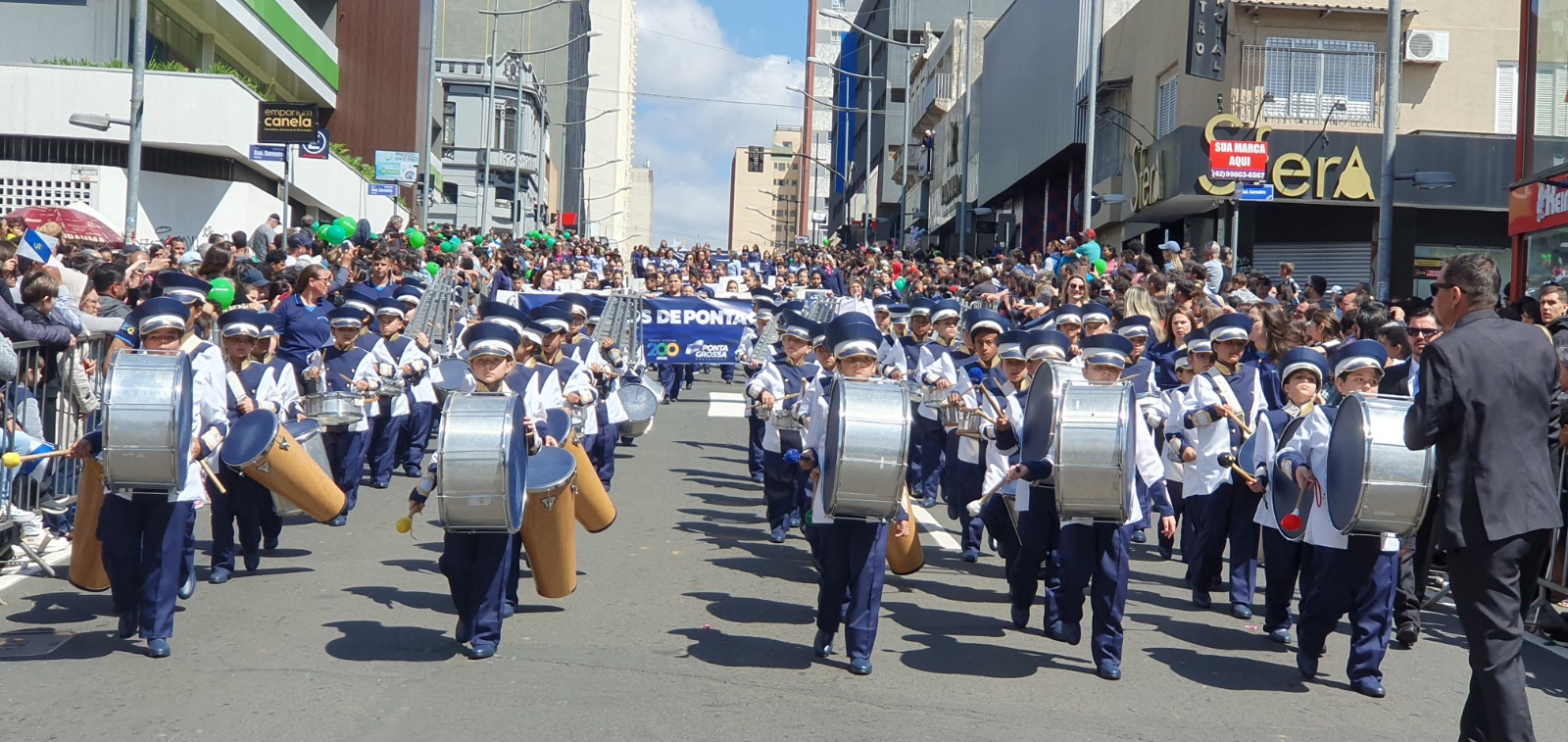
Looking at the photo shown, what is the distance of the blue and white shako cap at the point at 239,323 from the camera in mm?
9195

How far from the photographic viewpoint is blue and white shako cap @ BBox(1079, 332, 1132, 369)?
785cm

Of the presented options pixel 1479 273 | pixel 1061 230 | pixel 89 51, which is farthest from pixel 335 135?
pixel 1479 273

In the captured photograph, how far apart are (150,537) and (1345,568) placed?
18.2 feet

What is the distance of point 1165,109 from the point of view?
31.3 meters

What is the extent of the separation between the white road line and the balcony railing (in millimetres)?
17232

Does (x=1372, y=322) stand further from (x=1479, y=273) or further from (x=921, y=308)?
(x=1479, y=273)

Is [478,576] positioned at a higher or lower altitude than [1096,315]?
lower

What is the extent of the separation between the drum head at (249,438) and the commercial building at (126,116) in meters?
20.9

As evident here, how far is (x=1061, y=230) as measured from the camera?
4178 centimetres

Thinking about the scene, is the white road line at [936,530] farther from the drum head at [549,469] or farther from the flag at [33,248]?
the flag at [33,248]

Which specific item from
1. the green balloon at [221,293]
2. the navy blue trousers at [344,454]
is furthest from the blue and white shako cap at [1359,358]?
the green balloon at [221,293]

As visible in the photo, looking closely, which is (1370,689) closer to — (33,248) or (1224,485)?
(1224,485)

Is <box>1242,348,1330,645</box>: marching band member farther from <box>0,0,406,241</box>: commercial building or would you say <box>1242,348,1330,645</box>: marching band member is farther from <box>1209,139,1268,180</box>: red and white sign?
<box>0,0,406,241</box>: commercial building

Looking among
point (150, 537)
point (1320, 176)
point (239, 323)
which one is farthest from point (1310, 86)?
point (150, 537)
